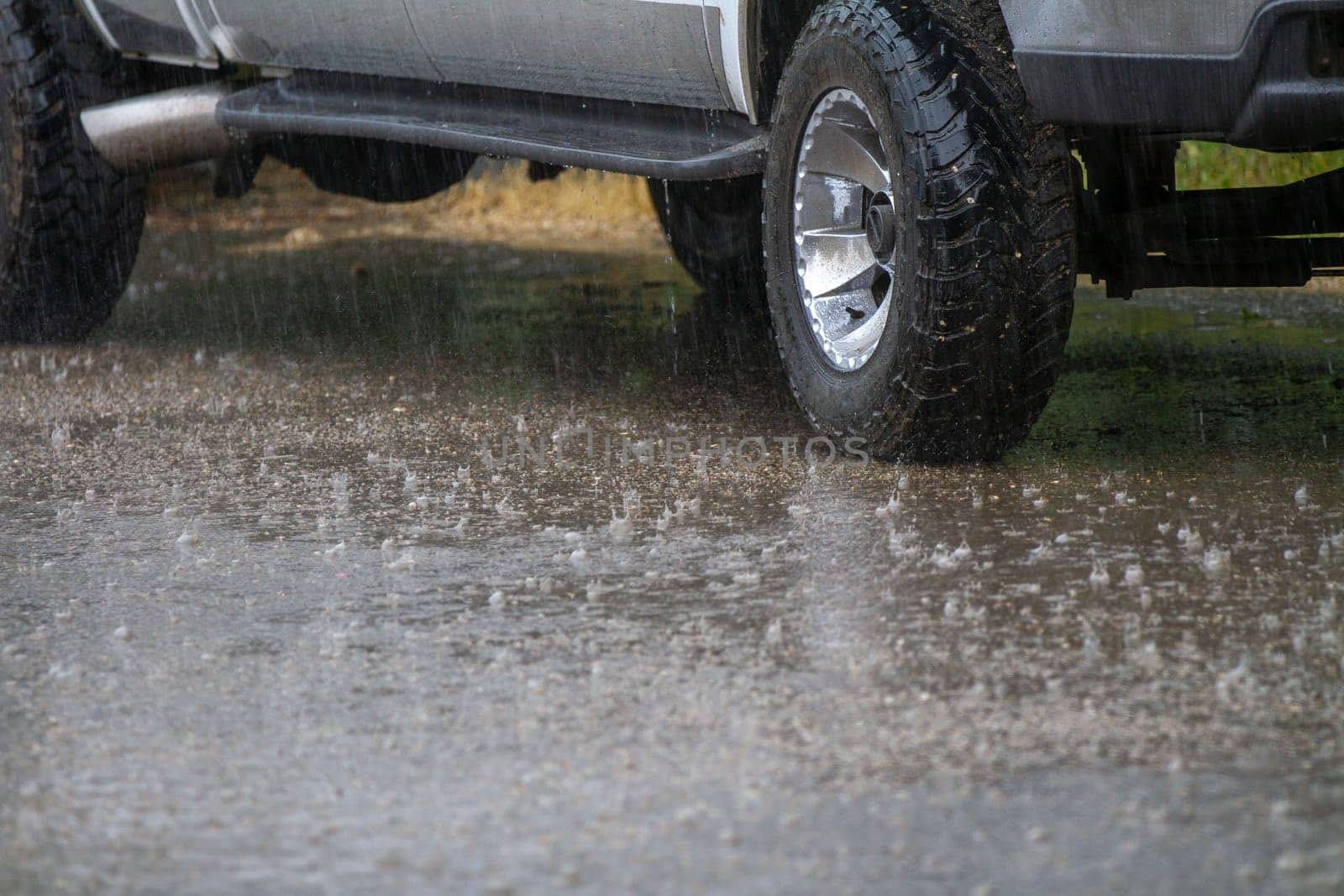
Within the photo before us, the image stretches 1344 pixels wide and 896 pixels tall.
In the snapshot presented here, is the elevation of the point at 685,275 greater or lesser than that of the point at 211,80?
lesser

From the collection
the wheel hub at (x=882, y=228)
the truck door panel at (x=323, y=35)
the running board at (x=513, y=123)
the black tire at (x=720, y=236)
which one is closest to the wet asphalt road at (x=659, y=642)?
the wheel hub at (x=882, y=228)

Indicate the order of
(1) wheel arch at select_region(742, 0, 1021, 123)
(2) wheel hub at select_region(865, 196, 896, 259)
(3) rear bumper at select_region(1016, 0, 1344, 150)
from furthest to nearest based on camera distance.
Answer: (1) wheel arch at select_region(742, 0, 1021, 123)
(2) wheel hub at select_region(865, 196, 896, 259)
(3) rear bumper at select_region(1016, 0, 1344, 150)

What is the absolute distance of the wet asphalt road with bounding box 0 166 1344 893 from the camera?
2004 millimetres

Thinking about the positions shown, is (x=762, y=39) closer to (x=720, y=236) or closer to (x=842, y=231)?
(x=842, y=231)

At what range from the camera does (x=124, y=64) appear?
5.79 meters

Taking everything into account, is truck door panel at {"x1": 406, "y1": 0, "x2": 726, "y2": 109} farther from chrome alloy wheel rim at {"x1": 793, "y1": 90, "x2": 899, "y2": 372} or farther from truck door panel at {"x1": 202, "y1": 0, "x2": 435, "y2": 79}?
chrome alloy wheel rim at {"x1": 793, "y1": 90, "x2": 899, "y2": 372}

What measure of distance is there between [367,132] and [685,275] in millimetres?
2097

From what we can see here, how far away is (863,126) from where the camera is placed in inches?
151

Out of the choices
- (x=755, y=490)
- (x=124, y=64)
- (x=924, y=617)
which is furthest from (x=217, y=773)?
(x=124, y=64)

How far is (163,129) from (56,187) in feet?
1.32

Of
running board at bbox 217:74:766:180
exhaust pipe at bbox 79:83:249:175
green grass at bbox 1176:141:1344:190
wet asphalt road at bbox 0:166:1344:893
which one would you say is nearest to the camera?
wet asphalt road at bbox 0:166:1344:893

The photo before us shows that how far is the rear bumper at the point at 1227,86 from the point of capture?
3.05 metres

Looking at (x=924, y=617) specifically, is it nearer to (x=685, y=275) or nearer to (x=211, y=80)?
(x=211, y=80)

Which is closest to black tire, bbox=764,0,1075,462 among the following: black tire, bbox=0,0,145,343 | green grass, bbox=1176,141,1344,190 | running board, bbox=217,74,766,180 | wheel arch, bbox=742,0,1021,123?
wheel arch, bbox=742,0,1021,123
